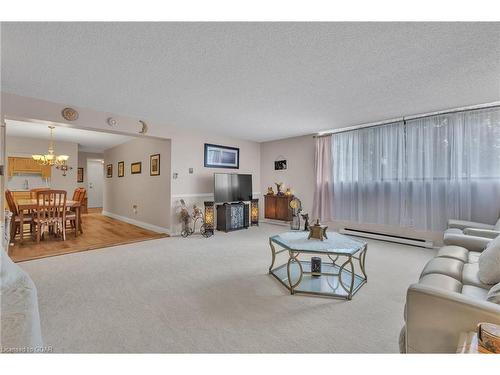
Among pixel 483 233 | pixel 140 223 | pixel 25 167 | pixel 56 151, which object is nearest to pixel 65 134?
pixel 56 151

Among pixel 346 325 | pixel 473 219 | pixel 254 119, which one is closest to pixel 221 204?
pixel 254 119

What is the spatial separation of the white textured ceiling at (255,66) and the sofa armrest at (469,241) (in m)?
1.73

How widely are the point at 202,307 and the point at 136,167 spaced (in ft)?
16.6

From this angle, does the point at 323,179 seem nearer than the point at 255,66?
No

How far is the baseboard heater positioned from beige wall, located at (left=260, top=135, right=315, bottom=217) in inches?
44.2

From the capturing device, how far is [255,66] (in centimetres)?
223

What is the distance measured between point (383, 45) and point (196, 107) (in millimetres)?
2550

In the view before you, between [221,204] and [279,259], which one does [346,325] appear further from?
[221,204]

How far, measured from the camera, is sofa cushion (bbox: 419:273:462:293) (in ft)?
4.98

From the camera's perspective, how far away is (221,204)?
5.45m

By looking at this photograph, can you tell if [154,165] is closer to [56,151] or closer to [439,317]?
[56,151]

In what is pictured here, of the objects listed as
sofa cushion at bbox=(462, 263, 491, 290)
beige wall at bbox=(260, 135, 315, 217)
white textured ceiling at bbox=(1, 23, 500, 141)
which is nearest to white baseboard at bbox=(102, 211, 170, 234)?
white textured ceiling at bbox=(1, 23, 500, 141)
